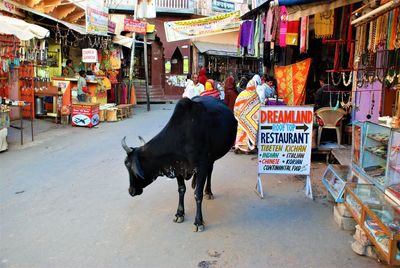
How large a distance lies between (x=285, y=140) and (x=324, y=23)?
3536 millimetres

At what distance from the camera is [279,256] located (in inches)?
146

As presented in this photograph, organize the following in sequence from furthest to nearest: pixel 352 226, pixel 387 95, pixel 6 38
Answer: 1. pixel 6 38
2. pixel 387 95
3. pixel 352 226

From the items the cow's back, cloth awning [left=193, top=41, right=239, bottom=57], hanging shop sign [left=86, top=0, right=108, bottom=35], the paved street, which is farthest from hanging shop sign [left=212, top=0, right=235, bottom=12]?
the cow's back

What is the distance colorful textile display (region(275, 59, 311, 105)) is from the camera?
933 cm

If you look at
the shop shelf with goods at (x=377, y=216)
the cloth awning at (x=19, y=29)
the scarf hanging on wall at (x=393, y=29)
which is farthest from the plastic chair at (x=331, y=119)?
the cloth awning at (x=19, y=29)

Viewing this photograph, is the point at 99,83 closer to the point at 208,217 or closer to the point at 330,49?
the point at 330,49

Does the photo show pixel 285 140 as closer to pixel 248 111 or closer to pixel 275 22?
pixel 248 111

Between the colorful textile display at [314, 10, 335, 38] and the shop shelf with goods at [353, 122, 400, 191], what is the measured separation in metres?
3.65

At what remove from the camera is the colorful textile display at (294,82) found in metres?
9.33

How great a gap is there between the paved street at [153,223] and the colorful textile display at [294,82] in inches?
122

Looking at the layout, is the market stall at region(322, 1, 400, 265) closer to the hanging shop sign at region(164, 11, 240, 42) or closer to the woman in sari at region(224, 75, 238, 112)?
the woman in sari at region(224, 75, 238, 112)

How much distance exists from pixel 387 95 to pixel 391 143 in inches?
115

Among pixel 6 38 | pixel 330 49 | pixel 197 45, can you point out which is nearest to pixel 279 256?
pixel 330 49

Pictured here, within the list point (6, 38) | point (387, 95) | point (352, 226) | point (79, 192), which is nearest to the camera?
point (352, 226)
